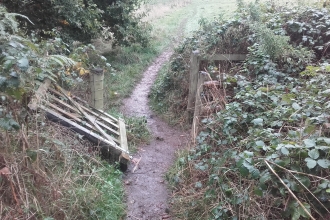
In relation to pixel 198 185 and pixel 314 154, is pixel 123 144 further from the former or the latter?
pixel 314 154

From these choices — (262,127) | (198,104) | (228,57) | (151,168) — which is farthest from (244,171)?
(228,57)

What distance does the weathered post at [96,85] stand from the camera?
19.1 feet

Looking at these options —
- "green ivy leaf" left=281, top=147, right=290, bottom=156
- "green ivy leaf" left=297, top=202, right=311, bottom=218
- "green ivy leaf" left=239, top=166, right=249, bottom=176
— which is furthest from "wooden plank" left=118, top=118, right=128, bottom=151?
"green ivy leaf" left=297, top=202, right=311, bottom=218

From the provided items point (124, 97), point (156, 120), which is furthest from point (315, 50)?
point (124, 97)

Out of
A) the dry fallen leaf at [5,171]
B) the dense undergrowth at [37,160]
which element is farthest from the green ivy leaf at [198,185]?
the dry fallen leaf at [5,171]

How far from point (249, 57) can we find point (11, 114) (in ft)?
14.5

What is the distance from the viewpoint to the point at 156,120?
24.6 ft

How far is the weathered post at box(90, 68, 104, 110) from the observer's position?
582cm

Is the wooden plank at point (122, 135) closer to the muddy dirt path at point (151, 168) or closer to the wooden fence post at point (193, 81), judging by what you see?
the muddy dirt path at point (151, 168)

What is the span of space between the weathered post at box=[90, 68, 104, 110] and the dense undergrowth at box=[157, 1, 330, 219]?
79.0 inches

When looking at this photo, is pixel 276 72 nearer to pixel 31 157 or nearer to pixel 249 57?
pixel 249 57

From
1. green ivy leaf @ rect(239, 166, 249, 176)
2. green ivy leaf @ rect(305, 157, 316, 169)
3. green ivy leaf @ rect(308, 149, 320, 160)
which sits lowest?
green ivy leaf @ rect(239, 166, 249, 176)

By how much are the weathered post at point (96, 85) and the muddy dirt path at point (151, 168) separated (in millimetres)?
1291

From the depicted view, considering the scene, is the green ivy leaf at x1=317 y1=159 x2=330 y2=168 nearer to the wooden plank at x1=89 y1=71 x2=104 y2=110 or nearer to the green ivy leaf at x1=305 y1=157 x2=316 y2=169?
the green ivy leaf at x1=305 y1=157 x2=316 y2=169
